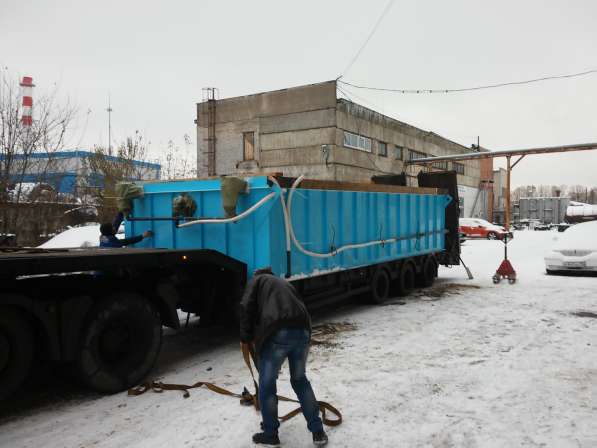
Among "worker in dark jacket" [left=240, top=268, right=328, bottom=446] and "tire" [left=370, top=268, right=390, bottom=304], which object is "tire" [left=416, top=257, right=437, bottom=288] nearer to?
"tire" [left=370, top=268, right=390, bottom=304]

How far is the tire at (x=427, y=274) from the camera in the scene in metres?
11.8

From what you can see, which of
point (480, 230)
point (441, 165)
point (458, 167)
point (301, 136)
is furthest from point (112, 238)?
point (458, 167)

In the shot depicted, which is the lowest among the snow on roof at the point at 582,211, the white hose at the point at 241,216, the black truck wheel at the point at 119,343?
the black truck wheel at the point at 119,343

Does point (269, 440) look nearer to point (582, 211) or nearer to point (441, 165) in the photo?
point (441, 165)

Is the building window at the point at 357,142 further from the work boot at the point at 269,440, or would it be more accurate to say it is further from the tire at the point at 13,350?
the work boot at the point at 269,440

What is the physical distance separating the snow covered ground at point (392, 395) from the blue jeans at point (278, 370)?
10.6 inches

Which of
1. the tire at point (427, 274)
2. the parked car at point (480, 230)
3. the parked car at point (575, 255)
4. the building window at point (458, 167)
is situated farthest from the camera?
the building window at point (458, 167)

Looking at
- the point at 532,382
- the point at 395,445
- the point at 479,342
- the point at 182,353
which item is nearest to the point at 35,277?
the point at 182,353

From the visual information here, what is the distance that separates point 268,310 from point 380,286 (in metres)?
6.55

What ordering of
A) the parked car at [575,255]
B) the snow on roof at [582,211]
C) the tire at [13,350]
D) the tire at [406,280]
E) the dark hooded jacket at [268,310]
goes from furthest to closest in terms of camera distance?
the snow on roof at [582,211]
the parked car at [575,255]
the tire at [406,280]
the tire at [13,350]
the dark hooded jacket at [268,310]

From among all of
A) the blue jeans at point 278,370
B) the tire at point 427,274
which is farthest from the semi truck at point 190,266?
the blue jeans at point 278,370

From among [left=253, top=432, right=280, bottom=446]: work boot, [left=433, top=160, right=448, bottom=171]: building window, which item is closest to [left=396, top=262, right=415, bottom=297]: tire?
[left=253, top=432, right=280, bottom=446]: work boot

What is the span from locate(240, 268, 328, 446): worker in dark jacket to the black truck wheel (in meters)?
1.76

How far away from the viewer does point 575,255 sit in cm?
1310
